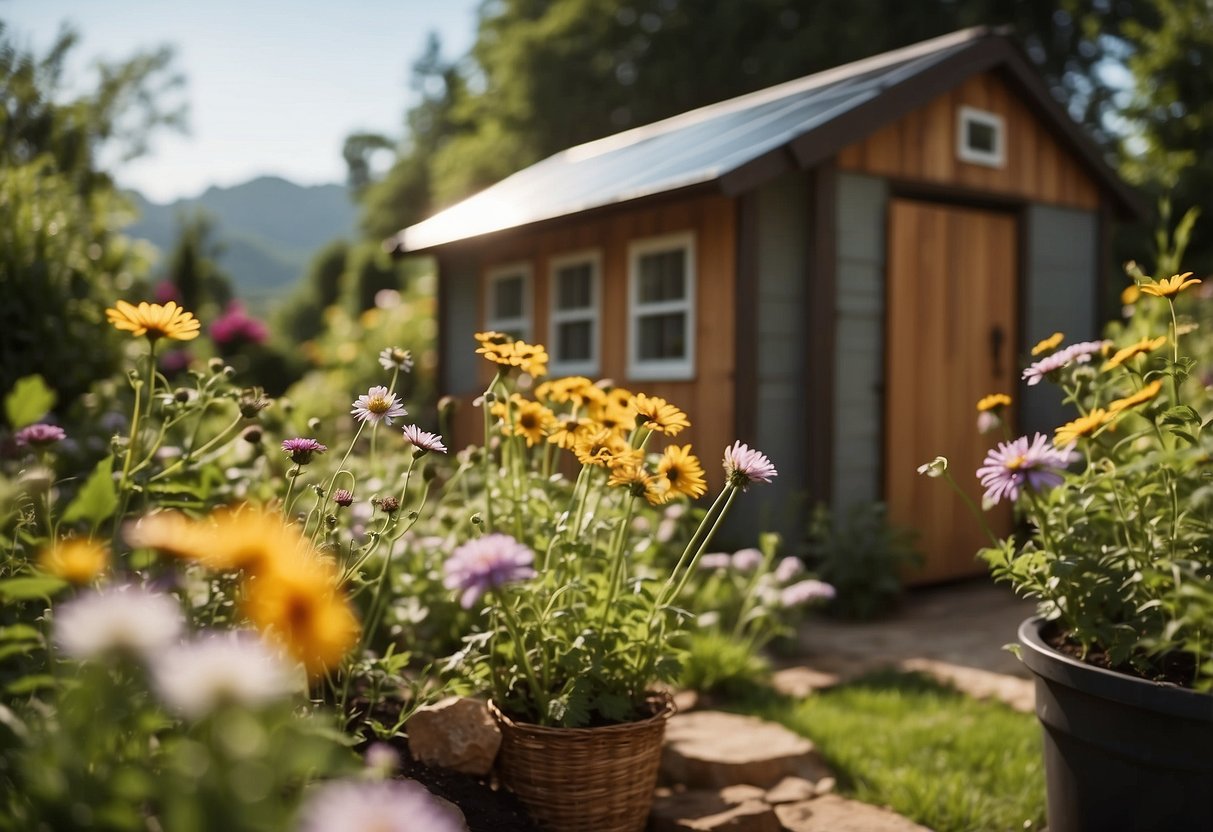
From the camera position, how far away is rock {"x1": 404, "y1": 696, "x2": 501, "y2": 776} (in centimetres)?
209

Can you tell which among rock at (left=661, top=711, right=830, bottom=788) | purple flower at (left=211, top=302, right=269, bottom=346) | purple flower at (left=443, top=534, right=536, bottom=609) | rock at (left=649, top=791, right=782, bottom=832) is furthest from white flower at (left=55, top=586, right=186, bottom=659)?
purple flower at (left=211, top=302, right=269, bottom=346)

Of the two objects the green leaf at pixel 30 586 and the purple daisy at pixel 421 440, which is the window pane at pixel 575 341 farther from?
the green leaf at pixel 30 586

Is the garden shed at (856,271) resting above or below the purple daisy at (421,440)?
above

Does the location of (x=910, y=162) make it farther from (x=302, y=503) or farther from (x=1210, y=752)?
(x=1210, y=752)

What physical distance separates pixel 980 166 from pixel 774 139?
67.2 inches

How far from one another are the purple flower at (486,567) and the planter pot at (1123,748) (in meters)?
1.13

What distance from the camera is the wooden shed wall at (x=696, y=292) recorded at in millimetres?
5250

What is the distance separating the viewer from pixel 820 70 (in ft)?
53.8

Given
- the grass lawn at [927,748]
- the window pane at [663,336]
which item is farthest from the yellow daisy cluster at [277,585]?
the window pane at [663,336]

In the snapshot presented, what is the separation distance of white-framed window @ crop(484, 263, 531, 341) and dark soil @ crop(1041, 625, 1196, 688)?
526cm

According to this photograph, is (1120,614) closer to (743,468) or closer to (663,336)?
(743,468)

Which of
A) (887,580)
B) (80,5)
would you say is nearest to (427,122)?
(80,5)

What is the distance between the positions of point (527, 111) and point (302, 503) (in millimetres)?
16936

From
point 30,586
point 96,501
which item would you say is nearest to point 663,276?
point 96,501
